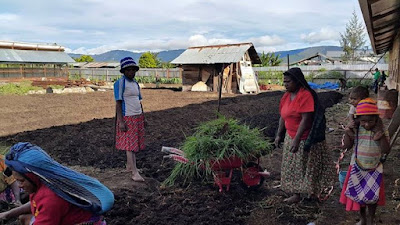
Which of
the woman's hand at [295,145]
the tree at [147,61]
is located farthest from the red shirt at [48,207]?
the tree at [147,61]

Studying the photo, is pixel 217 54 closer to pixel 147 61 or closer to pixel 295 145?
pixel 295 145

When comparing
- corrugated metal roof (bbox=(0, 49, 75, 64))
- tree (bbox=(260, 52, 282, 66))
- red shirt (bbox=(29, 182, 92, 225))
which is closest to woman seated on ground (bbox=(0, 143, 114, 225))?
red shirt (bbox=(29, 182, 92, 225))

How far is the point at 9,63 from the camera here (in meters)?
30.8

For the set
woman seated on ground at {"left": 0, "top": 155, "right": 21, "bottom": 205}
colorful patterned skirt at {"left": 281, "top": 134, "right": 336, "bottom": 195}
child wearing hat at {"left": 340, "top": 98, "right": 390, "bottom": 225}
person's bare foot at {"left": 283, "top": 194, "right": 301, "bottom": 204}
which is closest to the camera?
child wearing hat at {"left": 340, "top": 98, "right": 390, "bottom": 225}

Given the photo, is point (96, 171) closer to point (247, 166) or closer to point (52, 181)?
point (247, 166)

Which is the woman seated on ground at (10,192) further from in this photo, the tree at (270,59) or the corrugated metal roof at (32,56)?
the tree at (270,59)

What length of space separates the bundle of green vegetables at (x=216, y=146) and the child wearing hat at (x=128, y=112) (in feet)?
2.25

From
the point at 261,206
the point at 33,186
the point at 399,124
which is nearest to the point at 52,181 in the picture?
the point at 33,186

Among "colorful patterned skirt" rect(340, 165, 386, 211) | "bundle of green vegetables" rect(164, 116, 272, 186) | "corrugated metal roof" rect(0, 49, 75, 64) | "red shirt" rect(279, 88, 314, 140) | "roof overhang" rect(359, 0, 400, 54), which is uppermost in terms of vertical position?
"corrugated metal roof" rect(0, 49, 75, 64)

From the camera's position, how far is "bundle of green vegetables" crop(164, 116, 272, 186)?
4.34m

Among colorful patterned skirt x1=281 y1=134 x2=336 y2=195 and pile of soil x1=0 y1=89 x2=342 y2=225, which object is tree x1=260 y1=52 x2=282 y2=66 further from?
colorful patterned skirt x1=281 y1=134 x2=336 y2=195

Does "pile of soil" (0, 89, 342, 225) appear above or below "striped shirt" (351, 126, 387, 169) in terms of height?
below

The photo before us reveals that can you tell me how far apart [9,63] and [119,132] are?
30.3 metres

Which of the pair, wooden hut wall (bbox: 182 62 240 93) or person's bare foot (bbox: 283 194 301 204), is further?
→ wooden hut wall (bbox: 182 62 240 93)
